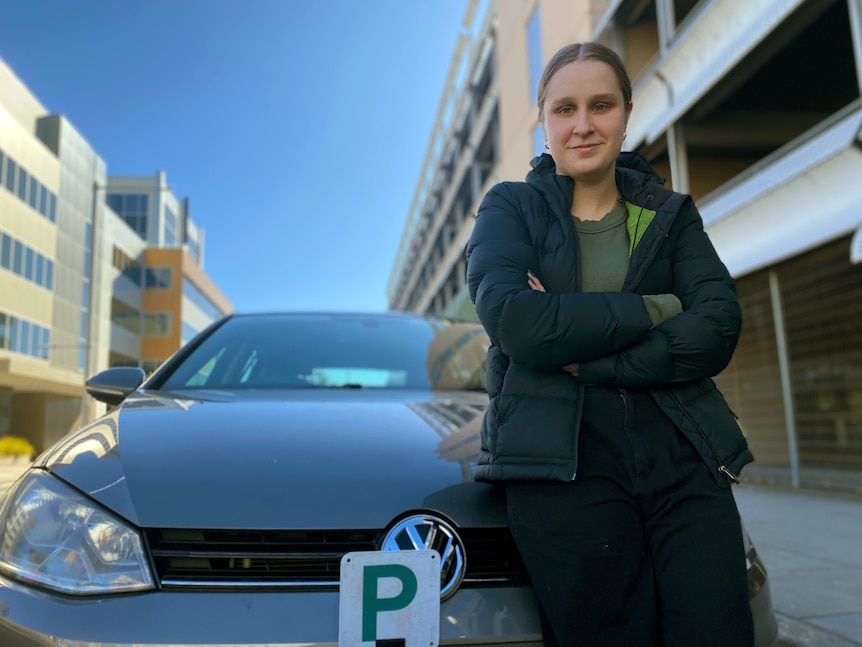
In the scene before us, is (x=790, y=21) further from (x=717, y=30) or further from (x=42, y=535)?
(x=42, y=535)

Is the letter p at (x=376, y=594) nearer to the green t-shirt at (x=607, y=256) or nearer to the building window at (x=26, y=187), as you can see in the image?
the green t-shirt at (x=607, y=256)

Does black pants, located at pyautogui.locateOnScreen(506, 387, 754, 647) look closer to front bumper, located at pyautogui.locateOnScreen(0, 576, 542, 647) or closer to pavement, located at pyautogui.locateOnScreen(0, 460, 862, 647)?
front bumper, located at pyautogui.locateOnScreen(0, 576, 542, 647)

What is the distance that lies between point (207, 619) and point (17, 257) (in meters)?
32.7

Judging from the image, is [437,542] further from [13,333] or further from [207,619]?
[13,333]

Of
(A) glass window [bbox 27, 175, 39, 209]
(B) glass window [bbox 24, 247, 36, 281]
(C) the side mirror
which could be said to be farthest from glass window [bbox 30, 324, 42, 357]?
(C) the side mirror

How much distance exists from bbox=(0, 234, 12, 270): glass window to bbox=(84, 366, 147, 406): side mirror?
29.9m

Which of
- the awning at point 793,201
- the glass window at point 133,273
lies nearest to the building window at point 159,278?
the glass window at point 133,273

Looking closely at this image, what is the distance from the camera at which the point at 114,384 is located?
2.30 m

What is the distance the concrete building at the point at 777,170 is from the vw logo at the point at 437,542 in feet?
15.5

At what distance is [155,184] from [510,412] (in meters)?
58.0

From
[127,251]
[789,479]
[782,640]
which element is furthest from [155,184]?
[782,640]

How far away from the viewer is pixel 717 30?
371 inches

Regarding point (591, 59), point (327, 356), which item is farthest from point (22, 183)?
point (591, 59)

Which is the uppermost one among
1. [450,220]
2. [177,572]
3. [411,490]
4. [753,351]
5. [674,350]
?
[450,220]
